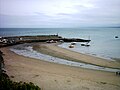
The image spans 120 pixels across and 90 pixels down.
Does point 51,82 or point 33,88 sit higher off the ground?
point 33,88

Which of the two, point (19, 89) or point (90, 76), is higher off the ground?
point (19, 89)

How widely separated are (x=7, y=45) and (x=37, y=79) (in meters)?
28.9

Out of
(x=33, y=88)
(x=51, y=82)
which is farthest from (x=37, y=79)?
(x=33, y=88)

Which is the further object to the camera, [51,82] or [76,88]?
[51,82]

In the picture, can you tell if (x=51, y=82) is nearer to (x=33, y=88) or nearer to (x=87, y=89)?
(x=87, y=89)

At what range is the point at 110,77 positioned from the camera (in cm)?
1695

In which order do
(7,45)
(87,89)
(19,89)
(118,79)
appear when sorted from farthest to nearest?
(7,45)
(118,79)
(87,89)
(19,89)

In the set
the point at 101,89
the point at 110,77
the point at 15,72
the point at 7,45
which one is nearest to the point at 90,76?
the point at 110,77

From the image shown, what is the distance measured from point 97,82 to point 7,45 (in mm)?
30814

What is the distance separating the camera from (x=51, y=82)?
14398 millimetres

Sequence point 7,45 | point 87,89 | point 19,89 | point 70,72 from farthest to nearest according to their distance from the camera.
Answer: point 7,45 < point 70,72 < point 87,89 < point 19,89

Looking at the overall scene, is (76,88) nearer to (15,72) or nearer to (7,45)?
(15,72)

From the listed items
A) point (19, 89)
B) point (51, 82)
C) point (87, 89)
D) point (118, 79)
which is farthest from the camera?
point (118, 79)

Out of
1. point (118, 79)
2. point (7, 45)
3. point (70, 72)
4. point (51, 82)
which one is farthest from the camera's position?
point (7, 45)
